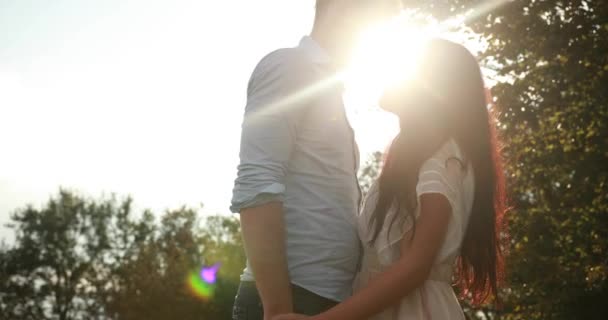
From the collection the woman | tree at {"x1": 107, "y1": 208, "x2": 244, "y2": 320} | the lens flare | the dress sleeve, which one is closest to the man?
the woman

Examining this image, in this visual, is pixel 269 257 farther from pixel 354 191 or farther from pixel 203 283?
pixel 203 283

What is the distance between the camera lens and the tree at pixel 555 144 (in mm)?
13453

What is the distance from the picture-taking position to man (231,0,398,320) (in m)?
2.74

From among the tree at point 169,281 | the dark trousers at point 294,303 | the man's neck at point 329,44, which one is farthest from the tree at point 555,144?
the tree at point 169,281

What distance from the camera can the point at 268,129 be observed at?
282cm

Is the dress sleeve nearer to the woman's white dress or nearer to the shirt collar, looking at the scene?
the woman's white dress

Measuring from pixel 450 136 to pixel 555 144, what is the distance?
11.5 metres

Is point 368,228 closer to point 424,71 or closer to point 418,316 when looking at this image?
point 418,316

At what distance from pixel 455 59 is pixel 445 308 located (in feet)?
3.46

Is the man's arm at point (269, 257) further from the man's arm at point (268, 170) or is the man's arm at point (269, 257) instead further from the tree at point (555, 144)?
the tree at point (555, 144)

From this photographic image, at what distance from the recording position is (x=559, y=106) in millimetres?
14078

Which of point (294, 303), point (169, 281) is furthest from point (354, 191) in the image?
point (169, 281)

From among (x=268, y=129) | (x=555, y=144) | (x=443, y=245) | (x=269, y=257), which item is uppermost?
(x=268, y=129)

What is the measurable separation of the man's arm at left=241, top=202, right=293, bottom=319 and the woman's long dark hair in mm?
493
